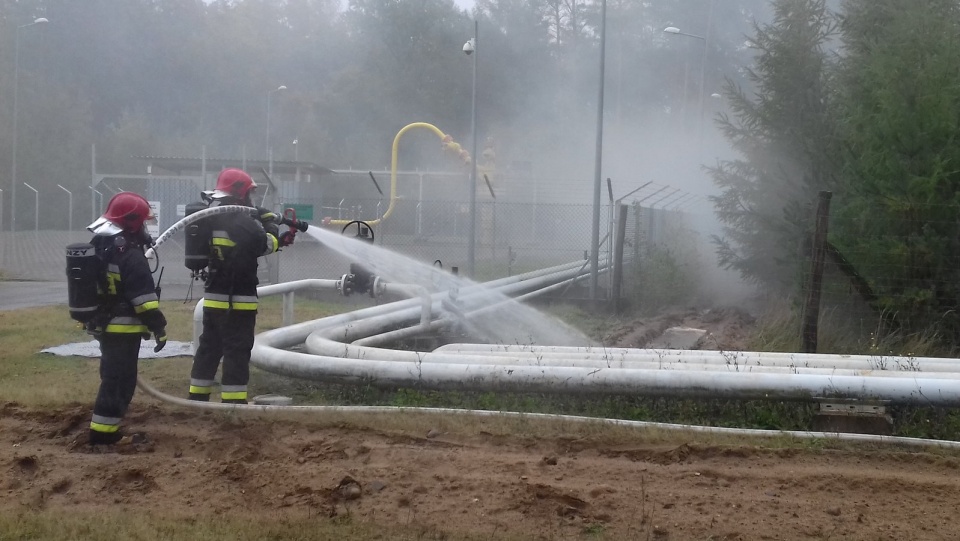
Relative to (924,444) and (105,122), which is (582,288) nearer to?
(924,444)

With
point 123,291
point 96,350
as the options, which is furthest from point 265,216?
point 96,350

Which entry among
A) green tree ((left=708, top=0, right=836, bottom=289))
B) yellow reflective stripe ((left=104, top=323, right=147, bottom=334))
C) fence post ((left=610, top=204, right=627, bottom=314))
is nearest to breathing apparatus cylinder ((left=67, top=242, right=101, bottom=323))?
yellow reflective stripe ((left=104, top=323, right=147, bottom=334))

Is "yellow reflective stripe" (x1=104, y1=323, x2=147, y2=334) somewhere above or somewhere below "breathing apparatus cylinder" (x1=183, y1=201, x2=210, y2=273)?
below

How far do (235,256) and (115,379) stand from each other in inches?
50.3

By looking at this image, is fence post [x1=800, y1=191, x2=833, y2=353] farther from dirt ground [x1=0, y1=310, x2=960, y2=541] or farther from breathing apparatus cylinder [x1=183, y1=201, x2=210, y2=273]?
breathing apparatus cylinder [x1=183, y1=201, x2=210, y2=273]

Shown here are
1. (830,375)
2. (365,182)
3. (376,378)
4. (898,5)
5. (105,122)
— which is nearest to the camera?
(830,375)

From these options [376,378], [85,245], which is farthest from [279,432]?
[85,245]

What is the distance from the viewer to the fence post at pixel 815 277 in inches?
326

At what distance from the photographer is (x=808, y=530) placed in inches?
168

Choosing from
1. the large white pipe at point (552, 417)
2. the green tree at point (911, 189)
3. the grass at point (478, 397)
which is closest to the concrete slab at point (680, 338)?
the grass at point (478, 397)

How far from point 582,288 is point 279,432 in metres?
9.17

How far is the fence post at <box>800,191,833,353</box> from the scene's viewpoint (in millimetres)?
8281

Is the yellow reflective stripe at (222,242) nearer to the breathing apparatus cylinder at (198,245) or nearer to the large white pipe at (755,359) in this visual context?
the breathing apparatus cylinder at (198,245)

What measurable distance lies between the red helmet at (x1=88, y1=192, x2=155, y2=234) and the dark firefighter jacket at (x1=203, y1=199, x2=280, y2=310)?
0.73m
